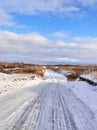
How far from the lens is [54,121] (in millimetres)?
10367

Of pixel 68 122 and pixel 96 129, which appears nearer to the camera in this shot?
pixel 96 129

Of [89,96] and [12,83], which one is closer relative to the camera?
[89,96]

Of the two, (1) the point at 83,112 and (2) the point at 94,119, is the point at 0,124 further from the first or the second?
(1) the point at 83,112

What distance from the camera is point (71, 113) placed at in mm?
12344

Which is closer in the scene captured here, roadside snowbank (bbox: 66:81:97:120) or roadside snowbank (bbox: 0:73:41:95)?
roadside snowbank (bbox: 66:81:97:120)

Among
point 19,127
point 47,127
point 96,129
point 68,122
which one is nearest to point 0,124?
point 19,127

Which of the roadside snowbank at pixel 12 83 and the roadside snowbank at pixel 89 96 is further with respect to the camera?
the roadside snowbank at pixel 12 83

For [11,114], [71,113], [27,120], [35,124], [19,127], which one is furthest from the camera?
[71,113]

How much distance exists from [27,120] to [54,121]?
3.16 ft

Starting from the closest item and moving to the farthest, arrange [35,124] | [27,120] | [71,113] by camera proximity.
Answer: [35,124], [27,120], [71,113]

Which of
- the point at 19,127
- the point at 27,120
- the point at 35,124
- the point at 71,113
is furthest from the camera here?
the point at 71,113

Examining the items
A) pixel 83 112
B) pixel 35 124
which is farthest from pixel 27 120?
pixel 83 112

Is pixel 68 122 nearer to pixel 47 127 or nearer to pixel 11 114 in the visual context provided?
pixel 47 127

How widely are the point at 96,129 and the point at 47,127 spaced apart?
1.54 m
